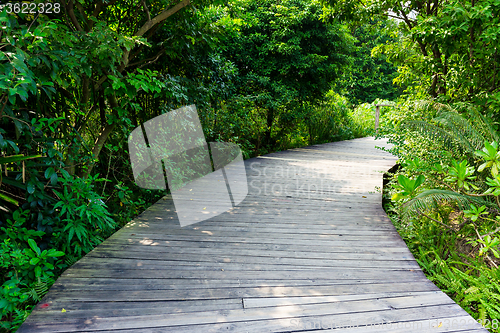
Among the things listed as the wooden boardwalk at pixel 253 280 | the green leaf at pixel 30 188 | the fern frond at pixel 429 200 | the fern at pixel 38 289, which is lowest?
the wooden boardwalk at pixel 253 280

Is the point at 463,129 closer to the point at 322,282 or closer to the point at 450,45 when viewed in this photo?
the point at 450,45

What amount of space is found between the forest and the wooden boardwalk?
211 millimetres

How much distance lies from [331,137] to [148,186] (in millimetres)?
7226

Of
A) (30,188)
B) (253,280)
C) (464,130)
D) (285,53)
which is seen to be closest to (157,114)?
(30,188)

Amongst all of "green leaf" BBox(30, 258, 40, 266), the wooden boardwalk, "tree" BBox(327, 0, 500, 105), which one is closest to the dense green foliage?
the wooden boardwalk

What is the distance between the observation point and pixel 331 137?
396 inches

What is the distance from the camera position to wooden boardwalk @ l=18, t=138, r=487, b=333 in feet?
6.09

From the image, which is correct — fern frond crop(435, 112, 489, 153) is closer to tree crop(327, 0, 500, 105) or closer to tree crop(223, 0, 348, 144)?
tree crop(327, 0, 500, 105)

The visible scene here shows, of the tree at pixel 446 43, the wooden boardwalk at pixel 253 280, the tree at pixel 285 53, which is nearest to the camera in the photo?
the wooden boardwalk at pixel 253 280

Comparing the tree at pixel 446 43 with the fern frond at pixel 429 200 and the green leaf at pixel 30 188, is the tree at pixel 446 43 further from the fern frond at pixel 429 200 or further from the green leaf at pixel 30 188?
the green leaf at pixel 30 188

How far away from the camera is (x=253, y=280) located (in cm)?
230

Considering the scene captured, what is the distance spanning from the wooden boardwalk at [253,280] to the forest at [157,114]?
211 millimetres

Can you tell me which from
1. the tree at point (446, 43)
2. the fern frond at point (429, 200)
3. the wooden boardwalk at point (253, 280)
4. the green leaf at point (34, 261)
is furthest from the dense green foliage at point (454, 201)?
the green leaf at point (34, 261)

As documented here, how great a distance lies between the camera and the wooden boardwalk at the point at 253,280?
1.86 m
